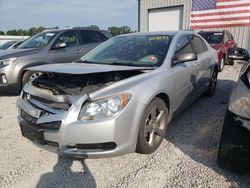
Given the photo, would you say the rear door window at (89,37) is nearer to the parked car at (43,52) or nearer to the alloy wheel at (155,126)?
the parked car at (43,52)

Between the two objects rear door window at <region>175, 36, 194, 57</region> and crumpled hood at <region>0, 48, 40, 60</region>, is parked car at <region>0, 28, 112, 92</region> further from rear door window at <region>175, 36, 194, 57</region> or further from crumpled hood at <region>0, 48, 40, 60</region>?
rear door window at <region>175, 36, 194, 57</region>

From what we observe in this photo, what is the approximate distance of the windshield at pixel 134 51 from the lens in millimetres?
3473

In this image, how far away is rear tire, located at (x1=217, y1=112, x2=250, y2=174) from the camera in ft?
7.69

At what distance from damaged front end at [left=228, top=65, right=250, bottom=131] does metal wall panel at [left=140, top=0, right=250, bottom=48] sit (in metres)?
13.1

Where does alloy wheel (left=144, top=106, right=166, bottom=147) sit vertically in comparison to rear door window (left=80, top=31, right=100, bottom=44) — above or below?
below

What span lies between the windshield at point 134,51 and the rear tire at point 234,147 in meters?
1.29

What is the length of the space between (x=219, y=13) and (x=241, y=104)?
1386cm

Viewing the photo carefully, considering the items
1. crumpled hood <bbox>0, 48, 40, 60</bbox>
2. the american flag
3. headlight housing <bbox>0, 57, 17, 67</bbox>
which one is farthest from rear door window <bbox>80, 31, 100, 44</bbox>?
the american flag

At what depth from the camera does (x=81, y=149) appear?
2.55 meters

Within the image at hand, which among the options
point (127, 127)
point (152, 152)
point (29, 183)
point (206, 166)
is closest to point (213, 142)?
point (206, 166)

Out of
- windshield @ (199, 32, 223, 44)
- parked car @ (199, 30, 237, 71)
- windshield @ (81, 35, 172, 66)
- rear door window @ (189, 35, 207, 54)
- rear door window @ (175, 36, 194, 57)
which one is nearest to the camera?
windshield @ (81, 35, 172, 66)

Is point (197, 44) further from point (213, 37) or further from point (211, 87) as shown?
point (213, 37)

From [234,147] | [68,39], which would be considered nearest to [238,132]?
[234,147]

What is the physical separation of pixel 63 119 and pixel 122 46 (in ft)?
6.38
